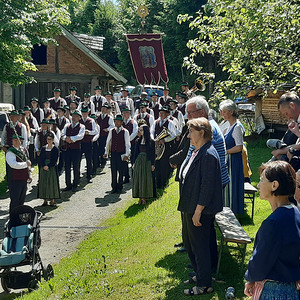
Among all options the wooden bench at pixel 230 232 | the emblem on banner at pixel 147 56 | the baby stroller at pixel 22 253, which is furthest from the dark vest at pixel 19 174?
the emblem on banner at pixel 147 56

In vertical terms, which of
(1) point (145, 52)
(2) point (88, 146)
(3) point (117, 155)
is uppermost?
(1) point (145, 52)

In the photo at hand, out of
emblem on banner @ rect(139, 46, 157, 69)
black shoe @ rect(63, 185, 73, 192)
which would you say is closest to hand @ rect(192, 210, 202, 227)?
black shoe @ rect(63, 185, 73, 192)

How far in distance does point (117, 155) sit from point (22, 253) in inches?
241

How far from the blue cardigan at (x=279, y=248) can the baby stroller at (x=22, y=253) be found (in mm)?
4482

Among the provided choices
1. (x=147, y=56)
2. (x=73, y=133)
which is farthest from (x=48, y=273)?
(x=147, y=56)

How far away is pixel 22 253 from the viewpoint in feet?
24.5

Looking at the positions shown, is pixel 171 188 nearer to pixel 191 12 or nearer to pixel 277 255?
pixel 277 255

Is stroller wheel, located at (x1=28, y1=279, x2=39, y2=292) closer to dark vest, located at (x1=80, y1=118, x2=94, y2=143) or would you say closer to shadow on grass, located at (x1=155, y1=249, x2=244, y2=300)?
shadow on grass, located at (x1=155, y1=249, x2=244, y2=300)

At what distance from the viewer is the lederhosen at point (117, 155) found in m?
13.2

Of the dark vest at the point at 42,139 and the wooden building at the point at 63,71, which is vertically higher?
the wooden building at the point at 63,71

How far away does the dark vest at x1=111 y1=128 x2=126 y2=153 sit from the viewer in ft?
43.4

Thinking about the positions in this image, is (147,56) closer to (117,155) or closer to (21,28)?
(117,155)

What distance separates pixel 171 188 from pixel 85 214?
2191 millimetres

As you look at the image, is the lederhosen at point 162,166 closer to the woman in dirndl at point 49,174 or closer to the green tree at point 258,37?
the woman in dirndl at point 49,174
